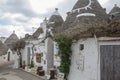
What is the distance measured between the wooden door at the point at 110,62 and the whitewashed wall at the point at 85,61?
453 millimetres

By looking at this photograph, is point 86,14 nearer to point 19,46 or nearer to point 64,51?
point 64,51

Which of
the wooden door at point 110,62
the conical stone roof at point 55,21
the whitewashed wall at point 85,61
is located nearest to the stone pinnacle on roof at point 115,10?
the conical stone roof at point 55,21

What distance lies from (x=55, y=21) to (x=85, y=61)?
546 inches

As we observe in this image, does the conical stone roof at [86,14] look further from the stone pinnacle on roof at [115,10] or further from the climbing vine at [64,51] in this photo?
the climbing vine at [64,51]

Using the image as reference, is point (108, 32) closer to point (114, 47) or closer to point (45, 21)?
point (114, 47)

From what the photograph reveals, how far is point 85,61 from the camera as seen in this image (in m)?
10.8

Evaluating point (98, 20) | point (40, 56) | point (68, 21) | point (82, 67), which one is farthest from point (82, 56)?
point (40, 56)

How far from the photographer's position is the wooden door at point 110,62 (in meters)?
8.58

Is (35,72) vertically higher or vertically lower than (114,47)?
lower

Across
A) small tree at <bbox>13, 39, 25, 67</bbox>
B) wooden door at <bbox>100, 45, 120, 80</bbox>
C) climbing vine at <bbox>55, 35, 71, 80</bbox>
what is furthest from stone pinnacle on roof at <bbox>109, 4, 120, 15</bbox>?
wooden door at <bbox>100, 45, 120, 80</bbox>

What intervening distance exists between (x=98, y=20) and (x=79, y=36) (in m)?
7.37

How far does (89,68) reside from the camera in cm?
1039

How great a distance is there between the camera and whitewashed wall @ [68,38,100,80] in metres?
9.91

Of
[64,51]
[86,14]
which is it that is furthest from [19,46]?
[64,51]
